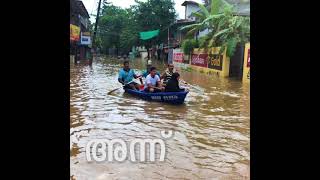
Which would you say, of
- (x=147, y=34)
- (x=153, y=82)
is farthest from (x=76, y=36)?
(x=153, y=82)

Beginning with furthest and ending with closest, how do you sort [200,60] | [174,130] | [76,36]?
[76,36]
[200,60]
[174,130]

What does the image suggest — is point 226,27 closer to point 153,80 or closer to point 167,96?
point 153,80

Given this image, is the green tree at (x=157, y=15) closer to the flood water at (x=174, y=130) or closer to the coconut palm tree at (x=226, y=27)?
the coconut palm tree at (x=226, y=27)

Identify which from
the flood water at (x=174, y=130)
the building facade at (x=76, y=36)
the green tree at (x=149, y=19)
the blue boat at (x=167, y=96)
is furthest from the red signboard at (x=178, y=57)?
the blue boat at (x=167, y=96)

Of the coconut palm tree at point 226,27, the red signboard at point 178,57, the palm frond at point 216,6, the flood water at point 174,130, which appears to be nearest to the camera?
the flood water at point 174,130

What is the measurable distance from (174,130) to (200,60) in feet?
66.6

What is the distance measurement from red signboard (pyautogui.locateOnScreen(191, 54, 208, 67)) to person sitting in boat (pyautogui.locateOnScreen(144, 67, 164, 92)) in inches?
590

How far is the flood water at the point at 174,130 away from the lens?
17.9 feet

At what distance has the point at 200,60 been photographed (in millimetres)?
28062

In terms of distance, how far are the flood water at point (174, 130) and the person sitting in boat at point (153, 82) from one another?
21.2 inches

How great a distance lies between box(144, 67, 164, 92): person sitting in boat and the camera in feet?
38.7

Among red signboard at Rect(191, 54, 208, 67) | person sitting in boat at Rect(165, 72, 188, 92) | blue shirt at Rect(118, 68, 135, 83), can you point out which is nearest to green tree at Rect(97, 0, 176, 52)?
red signboard at Rect(191, 54, 208, 67)

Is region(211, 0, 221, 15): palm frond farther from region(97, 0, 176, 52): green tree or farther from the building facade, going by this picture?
region(97, 0, 176, 52): green tree
